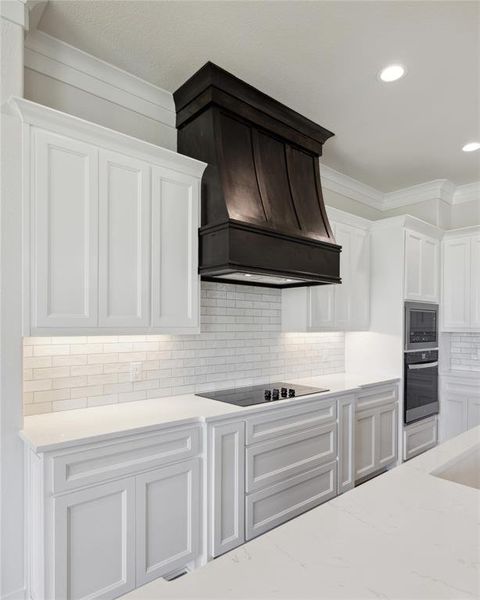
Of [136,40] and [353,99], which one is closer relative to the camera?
[136,40]

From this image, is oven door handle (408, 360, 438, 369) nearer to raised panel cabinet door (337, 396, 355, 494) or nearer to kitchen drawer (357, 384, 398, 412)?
kitchen drawer (357, 384, 398, 412)

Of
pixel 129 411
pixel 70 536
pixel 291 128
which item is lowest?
pixel 70 536

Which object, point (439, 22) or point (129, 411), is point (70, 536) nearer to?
point (129, 411)

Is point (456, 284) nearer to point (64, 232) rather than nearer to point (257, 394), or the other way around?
point (257, 394)

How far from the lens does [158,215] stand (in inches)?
91.4

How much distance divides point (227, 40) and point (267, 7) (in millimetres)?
311

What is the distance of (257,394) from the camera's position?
9.40ft

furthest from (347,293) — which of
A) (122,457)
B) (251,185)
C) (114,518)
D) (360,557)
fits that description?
(360,557)

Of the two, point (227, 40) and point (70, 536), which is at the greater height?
point (227, 40)

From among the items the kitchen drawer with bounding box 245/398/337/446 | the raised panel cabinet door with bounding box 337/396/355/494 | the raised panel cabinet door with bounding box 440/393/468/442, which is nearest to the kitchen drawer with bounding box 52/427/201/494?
the kitchen drawer with bounding box 245/398/337/446

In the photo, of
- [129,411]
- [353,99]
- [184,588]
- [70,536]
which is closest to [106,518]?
[70,536]

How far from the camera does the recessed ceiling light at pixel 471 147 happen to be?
348cm

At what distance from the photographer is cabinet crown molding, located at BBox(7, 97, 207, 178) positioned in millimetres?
1842

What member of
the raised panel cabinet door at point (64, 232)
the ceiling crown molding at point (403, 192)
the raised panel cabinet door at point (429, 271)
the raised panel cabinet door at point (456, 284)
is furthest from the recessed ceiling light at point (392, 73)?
the raised panel cabinet door at point (456, 284)
